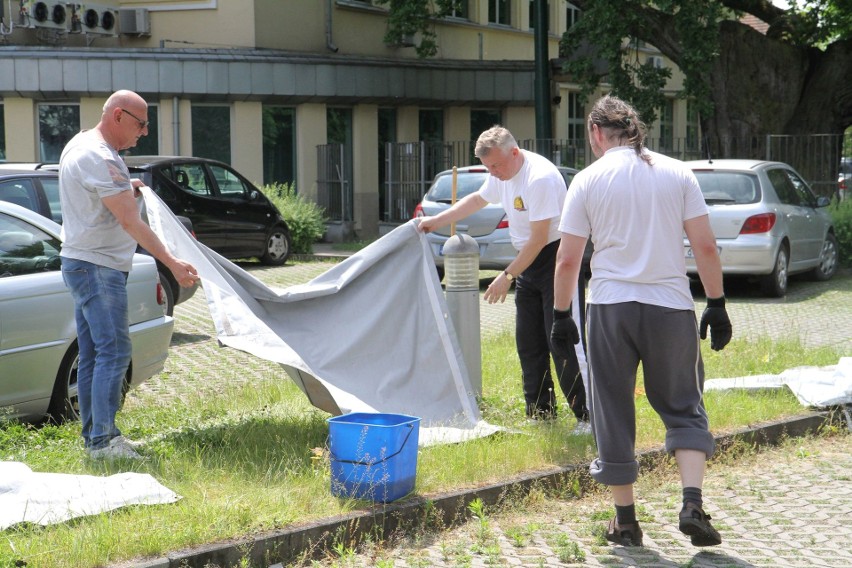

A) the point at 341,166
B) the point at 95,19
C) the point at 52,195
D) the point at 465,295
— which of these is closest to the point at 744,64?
the point at 341,166

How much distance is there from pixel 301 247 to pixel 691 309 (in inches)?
682

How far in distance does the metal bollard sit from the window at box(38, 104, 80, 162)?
62.7 ft

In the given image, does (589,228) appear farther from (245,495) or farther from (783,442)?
(783,442)

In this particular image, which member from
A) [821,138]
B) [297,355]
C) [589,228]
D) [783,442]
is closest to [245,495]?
[297,355]

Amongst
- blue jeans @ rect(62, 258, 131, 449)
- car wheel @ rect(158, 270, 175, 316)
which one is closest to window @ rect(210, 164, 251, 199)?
car wheel @ rect(158, 270, 175, 316)

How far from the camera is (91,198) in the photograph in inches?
247

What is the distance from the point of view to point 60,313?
25.1 ft

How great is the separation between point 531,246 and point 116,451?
2705 millimetres

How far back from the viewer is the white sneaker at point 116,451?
6297mm

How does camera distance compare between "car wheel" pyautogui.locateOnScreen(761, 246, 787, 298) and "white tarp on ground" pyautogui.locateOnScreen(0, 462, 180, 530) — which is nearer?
"white tarp on ground" pyautogui.locateOnScreen(0, 462, 180, 530)

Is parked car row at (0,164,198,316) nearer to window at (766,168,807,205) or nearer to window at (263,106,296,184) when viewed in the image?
window at (766,168,807,205)

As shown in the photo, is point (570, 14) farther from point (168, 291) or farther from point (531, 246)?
point (531, 246)

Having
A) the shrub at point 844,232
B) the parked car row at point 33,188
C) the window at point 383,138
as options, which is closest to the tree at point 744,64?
the shrub at point 844,232

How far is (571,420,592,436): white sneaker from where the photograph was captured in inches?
287
